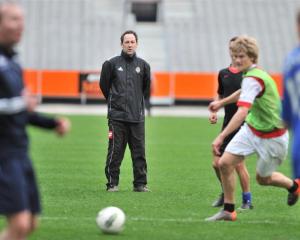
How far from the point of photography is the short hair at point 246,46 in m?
9.27

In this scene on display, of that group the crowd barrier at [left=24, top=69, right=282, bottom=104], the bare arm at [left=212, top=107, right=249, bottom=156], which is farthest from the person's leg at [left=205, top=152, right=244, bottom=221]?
the crowd barrier at [left=24, top=69, right=282, bottom=104]

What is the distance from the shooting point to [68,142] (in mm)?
22078

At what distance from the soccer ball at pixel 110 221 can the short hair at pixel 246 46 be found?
83.4 inches

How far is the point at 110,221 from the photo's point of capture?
29.7 feet

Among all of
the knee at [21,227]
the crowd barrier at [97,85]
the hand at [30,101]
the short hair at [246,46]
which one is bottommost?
the crowd barrier at [97,85]

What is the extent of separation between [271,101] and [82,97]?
99.2 ft

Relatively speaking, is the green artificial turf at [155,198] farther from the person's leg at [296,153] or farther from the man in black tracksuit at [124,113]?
the person's leg at [296,153]

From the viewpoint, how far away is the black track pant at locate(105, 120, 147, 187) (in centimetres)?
1298

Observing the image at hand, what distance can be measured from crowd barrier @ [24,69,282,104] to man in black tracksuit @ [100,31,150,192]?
2599 cm

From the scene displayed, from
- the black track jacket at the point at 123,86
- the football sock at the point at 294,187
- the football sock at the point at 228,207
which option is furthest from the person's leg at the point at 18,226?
the black track jacket at the point at 123,86

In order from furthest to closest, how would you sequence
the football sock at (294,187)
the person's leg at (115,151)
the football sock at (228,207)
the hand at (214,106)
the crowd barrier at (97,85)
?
the crowd barrier at (97,85) → the person's leg at (115,151) → the football sock at (294,187) → the football sock at (228,207) → the hand at (214,106)

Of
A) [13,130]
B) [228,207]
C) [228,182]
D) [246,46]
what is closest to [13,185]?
[13,130]

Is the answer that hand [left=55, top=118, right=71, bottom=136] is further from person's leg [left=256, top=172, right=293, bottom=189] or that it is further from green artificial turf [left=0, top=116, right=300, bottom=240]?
person's leg [left=256, top=172, right=293, bottom=189]

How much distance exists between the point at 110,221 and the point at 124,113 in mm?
4103
